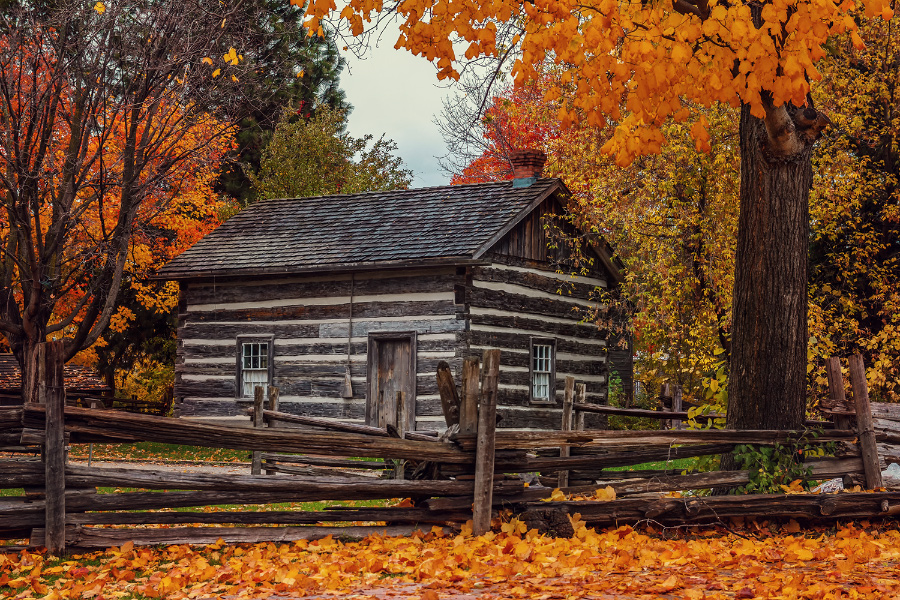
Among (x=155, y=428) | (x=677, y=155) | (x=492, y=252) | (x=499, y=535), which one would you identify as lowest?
(x=499, y=535)

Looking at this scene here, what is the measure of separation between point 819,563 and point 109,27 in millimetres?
14876

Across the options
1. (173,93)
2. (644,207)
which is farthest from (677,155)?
(173,93)

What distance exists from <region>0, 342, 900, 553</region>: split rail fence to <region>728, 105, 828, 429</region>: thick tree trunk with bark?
1.33ft

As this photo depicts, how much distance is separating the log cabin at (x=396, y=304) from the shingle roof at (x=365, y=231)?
5 cm

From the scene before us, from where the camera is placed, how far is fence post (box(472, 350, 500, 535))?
7625 millimetres

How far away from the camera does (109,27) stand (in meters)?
16.4

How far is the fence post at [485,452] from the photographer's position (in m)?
7.62

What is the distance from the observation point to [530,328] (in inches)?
729

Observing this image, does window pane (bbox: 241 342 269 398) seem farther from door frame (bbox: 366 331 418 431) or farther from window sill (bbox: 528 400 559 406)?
window sill (bbox: 528 400 559 406)

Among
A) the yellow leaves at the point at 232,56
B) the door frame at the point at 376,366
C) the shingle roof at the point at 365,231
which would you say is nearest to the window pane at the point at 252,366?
the shingle roof at the point at 365,231

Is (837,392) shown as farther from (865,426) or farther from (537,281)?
(537,281)

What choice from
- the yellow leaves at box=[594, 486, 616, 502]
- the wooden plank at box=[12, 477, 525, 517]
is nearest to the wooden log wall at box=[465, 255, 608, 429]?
A: the yellow leaves at box=[594, 486, 616, 502]

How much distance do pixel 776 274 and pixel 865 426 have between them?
72.6 inches

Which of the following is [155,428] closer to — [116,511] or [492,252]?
[116,511]
